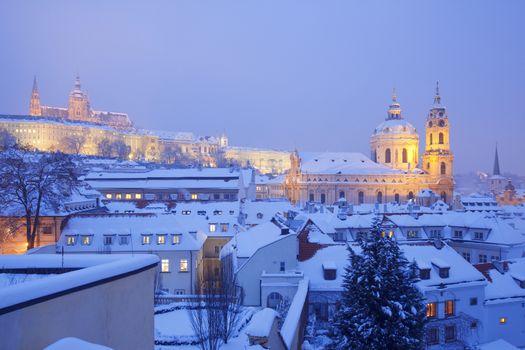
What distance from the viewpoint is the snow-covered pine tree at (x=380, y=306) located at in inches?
650

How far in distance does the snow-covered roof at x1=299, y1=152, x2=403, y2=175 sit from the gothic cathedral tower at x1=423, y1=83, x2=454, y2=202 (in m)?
8.01

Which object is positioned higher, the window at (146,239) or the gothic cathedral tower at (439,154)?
the gothic cathedral tower at (439,154)

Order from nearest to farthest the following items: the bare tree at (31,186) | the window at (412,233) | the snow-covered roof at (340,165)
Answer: the bare tree at (31,186), the window at (412,233), the snow-covered roof at (340,165)

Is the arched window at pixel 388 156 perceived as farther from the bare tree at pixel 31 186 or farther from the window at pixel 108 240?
the window at pixel 108 240

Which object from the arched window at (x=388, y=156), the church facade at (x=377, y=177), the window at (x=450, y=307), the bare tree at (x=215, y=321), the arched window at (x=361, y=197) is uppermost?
the arched window at (x=388, y=156)

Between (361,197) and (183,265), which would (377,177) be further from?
(183,265)

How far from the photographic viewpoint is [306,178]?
110 meters

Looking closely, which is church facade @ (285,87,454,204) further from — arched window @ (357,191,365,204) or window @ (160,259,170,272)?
window @ (160,259,170,272)

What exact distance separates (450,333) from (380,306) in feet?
39.1

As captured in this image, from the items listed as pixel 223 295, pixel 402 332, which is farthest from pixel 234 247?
pixel 402 332

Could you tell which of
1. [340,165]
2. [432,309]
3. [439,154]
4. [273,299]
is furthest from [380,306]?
[340,165]

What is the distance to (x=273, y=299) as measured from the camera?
25156 millimetres

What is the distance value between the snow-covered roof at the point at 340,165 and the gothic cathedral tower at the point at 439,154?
8014 millimetres

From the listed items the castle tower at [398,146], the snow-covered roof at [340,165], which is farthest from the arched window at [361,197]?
the castle tower at [398,146]
